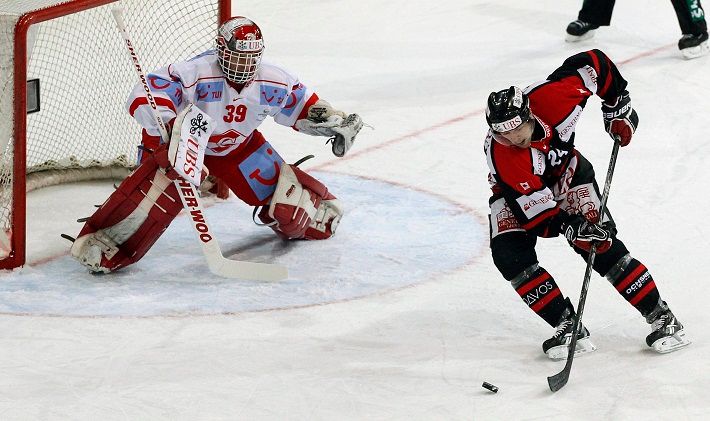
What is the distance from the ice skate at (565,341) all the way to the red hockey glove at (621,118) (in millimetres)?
530

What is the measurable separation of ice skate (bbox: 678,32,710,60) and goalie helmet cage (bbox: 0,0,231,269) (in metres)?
2.35

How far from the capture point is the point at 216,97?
4.16m

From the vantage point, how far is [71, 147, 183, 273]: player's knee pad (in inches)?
162

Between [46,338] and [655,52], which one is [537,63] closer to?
[655,52]

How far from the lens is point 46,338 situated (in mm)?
3627

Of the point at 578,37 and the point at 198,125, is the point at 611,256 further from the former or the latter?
the point at 578,37

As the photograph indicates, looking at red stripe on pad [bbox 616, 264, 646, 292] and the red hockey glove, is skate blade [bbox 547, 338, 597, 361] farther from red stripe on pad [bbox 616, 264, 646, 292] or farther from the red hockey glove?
the red hockey glove

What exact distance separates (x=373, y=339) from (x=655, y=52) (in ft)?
12.0

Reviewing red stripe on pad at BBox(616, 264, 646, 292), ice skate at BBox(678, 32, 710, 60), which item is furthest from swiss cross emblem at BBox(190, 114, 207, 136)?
ice skate at BBox(678, 32, 710, 60)

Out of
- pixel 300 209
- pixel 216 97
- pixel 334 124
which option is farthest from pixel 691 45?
pixel 216 97

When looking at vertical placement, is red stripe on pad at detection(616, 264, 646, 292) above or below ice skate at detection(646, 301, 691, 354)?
above

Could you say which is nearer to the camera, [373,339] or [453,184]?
[373,339]

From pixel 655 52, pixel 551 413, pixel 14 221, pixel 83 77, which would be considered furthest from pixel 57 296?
pixel 655 52

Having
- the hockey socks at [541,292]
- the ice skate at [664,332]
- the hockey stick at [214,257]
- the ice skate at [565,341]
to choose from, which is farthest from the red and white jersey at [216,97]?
the ice skate at [664,332]
